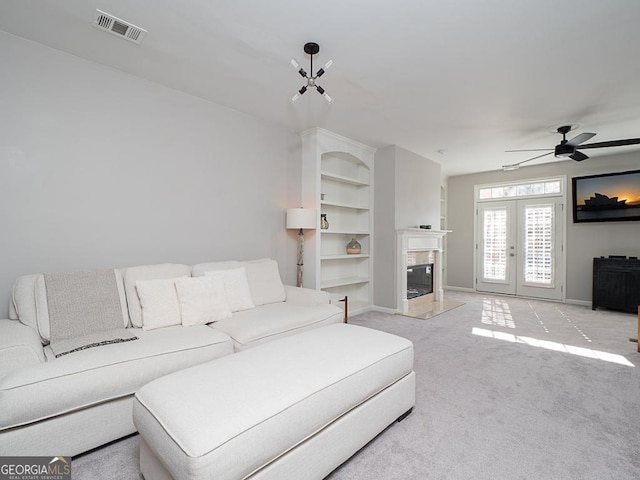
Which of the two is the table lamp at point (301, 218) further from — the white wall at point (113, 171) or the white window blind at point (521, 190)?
the white window blind at point (521, 190)

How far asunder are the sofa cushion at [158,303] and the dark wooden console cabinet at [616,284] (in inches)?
255

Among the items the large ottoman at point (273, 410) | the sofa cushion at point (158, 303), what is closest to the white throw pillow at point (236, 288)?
the sofa cushion at point (158, 303)

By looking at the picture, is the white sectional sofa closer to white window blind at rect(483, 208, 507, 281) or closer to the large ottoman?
the large ottoman

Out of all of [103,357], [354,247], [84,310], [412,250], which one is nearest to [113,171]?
[84,310]

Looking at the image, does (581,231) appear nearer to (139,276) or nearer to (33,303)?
(139,276)

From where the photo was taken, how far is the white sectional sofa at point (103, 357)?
1480 mm

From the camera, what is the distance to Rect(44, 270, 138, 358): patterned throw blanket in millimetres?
2037

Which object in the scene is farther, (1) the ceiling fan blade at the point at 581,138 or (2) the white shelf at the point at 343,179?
(2) the white shelf at the point at 343,179

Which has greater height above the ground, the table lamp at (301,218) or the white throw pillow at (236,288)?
the table lamp at (301,218)

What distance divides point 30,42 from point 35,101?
0.44 m

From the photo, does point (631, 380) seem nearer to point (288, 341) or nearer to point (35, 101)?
point (288, 341)

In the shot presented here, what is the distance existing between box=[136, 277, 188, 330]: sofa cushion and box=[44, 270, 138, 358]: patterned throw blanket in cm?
16

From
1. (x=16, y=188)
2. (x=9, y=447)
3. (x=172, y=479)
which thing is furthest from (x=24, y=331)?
(x=172, y=479)

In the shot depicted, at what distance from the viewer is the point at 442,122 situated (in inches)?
156
